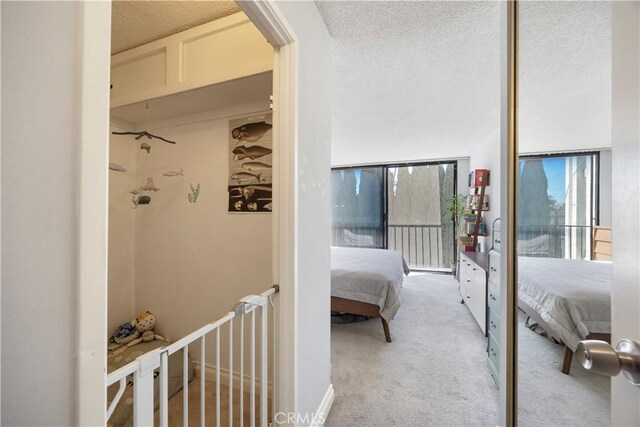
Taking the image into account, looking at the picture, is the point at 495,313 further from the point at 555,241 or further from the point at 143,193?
the point at 143,193

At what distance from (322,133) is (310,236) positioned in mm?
663

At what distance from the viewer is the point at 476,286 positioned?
9.39 feet

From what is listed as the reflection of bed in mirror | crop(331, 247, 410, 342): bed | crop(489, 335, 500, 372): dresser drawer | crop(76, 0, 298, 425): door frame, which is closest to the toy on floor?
crop(331, 247, 410, 342): bed

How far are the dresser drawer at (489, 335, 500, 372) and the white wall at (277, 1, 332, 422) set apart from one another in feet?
4.17

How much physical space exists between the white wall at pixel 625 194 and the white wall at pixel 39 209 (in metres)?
1.01

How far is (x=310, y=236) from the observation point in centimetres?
141

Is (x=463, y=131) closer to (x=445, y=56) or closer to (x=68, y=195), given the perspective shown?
(x=445, y=56)

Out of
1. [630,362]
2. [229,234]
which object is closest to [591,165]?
[630,362]

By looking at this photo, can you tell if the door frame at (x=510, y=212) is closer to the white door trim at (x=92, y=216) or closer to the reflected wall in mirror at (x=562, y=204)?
the reflected wall in mirror at (x=562, y=204)

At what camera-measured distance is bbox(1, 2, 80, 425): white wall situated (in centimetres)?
39

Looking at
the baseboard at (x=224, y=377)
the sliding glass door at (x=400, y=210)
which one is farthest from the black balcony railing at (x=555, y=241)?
the sliding glass door at (x=400, y=210)

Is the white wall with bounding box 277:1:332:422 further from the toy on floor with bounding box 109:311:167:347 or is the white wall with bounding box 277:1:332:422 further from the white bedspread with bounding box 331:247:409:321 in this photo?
the toy on floor with bounding box 109:311:167:347

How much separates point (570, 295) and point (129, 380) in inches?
85.1

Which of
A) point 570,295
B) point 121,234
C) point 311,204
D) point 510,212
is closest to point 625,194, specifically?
point 570,295
